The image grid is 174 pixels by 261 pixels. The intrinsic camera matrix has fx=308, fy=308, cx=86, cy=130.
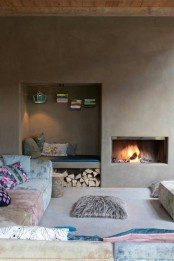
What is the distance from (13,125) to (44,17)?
2.11 m

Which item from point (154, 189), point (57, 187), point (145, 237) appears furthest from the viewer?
point (154, 189)

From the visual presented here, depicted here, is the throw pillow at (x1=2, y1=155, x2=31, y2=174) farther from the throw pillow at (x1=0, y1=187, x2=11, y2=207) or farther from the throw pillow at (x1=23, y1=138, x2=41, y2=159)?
the throw pillow at (x1=0, y1=187, x2=11, y2=207)

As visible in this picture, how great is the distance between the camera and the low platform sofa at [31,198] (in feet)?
9.78

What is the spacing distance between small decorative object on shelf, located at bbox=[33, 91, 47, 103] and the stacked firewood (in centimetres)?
157

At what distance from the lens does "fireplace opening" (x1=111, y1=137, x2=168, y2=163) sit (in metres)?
6.18

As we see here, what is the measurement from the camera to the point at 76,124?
257 inches

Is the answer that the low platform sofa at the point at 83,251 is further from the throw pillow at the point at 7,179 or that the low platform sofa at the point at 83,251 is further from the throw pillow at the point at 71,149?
the throw pillow at the point at 71,149

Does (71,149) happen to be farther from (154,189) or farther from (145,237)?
(145,237)

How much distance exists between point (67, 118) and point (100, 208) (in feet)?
8.95

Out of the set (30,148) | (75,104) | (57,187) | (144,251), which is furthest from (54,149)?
(144,251)

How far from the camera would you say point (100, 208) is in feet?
13.8

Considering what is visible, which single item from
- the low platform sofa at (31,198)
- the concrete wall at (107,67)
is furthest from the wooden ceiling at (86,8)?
the low platform sofa at (31,198)

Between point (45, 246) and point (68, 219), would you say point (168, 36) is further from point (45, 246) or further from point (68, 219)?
point (45, 246)

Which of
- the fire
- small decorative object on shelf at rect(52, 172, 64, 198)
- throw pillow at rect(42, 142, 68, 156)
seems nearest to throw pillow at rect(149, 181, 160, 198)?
the fire
